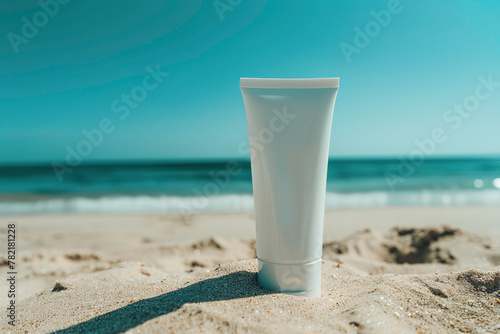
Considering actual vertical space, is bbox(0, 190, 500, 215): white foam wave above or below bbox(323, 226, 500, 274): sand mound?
below

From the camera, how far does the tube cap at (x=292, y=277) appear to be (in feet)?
4.93

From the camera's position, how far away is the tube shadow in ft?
4.31

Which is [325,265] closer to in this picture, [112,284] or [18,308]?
[112,284]

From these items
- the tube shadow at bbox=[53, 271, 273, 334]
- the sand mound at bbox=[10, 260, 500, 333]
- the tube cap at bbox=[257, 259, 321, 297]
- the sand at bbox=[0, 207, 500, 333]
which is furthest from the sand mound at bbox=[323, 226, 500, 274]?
the tube shadow at bbox=[53, 271, 273, 334]

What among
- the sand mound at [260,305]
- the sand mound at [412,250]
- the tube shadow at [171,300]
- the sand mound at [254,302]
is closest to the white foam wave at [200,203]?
the sand mound at [412,250]

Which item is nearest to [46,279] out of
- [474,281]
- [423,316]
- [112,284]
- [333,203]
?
[112,284]

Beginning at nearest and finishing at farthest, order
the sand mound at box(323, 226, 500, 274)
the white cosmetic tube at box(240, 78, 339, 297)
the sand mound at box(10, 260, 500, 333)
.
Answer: the sand mound at box(10, 260, 500, 333) → the white cosmetic tube at box(240, 78, 339, 297) → the sand mound at box(323, 226, 500, 274)

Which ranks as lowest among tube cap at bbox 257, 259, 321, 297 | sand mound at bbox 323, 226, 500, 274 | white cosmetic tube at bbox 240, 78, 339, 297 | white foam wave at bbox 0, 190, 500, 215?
white foam wave at bbox 0, 190, 500, 215

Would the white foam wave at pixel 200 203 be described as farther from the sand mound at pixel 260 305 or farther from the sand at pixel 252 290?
the sand mound at pixel 260 305

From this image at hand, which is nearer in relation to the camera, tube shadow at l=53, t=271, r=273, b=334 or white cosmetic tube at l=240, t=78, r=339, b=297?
tube shadow at l=53, t=271, r=273, b=334

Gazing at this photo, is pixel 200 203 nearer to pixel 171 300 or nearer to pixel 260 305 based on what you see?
pixel 171 300

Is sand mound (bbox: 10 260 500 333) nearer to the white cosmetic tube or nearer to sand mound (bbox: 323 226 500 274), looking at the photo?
the white cosmetic tube

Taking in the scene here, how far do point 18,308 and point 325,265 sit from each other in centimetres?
161

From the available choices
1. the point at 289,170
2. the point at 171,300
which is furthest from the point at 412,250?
the point at 171,300
